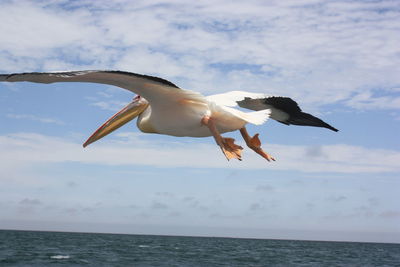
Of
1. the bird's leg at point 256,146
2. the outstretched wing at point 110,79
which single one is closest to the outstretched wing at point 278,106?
the bird's leg at point 256,146

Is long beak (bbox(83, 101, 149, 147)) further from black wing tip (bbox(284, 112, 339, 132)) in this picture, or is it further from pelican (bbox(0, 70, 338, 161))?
black wing tip (bbox(284, 112, 339, 132))

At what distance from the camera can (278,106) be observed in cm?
771

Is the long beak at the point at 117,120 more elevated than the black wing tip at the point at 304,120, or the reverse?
the black wing tip at the point at 304,120

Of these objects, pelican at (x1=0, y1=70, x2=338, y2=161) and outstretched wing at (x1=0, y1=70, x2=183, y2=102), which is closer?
outstretched wing at (x1=0, y1=70, x2=183, y2=102)

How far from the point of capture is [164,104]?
6.05 meters

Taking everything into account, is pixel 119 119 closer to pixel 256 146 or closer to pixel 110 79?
pixel 110 79

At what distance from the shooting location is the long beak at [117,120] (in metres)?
6.86

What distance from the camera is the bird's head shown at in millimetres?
6848

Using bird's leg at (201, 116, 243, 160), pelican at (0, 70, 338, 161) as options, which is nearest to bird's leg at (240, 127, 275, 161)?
pelican at (0, 70, 338, 161)

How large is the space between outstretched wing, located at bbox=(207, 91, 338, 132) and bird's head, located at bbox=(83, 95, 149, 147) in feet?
3.71

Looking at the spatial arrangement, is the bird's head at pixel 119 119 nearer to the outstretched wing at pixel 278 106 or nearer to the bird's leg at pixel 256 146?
the outstretched wing at pixel 278 106

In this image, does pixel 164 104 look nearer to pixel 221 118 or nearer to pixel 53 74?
pixel 221 118

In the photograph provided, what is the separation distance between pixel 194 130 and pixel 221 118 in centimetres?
36

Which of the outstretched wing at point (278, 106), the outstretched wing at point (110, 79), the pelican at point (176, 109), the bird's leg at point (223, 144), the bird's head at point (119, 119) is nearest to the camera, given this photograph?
the outstretched wing at point (110, 79)
